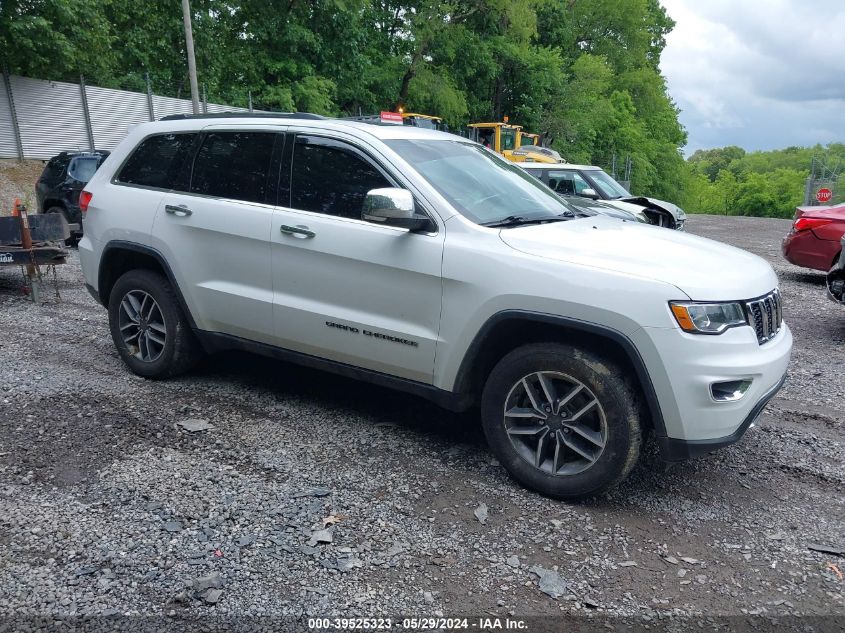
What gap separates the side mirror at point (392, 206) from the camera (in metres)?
3.72

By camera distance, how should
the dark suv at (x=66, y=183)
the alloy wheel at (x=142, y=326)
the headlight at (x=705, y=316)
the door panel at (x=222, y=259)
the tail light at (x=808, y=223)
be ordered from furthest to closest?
the dark suv at (x=66, y=183), the tail light at (x=808, y=223), the alloy wheel at (x=142, y=326), the door panel at (x=222, y=259), the headlight at (x=705, y=316)

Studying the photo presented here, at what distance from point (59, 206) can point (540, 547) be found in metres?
13.1

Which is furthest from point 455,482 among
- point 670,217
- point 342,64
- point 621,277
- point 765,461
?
point 342,64

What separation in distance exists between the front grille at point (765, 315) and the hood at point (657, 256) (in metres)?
0.05

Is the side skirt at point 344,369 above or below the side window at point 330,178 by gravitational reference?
below

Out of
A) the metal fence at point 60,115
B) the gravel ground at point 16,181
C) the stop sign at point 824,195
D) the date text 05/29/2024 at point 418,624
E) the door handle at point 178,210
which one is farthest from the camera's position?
the stop sign at point 824,195

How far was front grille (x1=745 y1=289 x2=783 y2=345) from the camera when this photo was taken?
3.49 m

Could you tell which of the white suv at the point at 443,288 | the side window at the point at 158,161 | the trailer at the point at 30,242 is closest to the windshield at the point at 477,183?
the white suv at the point at 443,288

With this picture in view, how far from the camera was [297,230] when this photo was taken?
4316 millimetres

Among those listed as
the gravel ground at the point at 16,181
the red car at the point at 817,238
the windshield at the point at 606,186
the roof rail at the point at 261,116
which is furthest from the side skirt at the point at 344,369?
the gravel ground at the point at 16,181

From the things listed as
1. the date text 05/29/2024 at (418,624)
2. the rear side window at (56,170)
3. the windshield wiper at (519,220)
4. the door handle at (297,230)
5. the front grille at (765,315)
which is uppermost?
the windshield wiper at (519,220)

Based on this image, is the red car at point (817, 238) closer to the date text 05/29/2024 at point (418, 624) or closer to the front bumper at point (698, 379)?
the front bumper at point (698, 379)

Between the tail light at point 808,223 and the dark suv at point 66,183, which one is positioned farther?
the dark suv at point 66,183

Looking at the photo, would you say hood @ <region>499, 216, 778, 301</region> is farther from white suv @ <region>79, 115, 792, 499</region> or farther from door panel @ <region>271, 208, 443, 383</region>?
door panel @ <region>271, 208, 443, 383</region>
